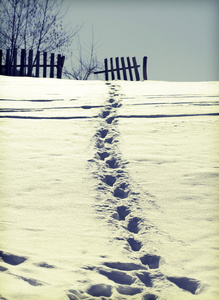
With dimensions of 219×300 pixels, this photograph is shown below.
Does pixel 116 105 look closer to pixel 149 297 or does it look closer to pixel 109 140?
pixel 109 140

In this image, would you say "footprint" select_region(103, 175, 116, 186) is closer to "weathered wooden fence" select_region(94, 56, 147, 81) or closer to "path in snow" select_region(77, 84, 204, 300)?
"path in snow" select_region(77, 84, 204, 300)

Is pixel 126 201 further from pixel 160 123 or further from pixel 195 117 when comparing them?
pixel 195 117

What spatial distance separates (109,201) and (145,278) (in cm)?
112

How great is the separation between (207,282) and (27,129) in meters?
3.69

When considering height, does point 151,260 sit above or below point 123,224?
below

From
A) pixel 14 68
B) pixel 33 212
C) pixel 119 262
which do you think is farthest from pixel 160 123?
pixel 14 68

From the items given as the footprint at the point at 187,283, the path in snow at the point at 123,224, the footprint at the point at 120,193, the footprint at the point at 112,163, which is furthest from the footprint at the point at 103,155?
the footprint at the point at 187,283

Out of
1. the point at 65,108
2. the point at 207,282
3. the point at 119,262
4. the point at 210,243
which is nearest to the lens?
the point at 207,282

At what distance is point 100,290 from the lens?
2.60 metres

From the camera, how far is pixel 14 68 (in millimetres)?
12055

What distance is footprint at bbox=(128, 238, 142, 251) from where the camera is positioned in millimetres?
3143

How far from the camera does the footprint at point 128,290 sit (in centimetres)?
262

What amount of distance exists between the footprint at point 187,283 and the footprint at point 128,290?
267mm

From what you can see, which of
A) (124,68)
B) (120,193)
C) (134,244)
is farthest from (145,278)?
(124,68)
